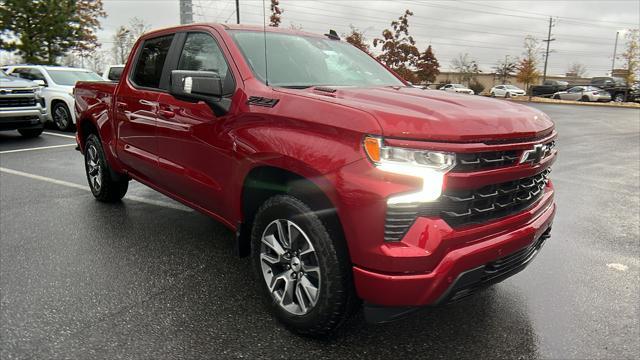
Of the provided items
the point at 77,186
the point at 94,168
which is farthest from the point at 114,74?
the point at 77,186

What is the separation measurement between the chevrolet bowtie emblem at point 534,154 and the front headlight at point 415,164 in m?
0.56

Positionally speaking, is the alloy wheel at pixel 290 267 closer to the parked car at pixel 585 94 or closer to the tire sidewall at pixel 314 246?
the tire sidewall at pixel 314 246

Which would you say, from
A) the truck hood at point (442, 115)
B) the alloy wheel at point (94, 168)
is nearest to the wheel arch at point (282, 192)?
the truck hood at point (442, 115)

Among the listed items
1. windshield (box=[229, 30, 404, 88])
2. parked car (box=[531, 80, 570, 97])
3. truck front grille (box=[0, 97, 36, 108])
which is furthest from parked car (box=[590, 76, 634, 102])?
windshield (box=[229, 30, 404, 88])

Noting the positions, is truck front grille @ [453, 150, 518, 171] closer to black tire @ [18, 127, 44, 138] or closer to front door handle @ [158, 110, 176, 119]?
front door handle @ [158, 110, 176, 119]

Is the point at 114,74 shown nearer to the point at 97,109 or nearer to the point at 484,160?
the point at 97,109

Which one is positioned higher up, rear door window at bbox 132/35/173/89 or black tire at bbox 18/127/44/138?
rear door window at bbox 132/35/173/89

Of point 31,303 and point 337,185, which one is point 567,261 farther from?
point 31,303

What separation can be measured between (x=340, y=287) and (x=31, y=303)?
2.14 metres

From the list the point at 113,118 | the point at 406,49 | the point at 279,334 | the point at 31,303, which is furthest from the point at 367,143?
the point at 406,49

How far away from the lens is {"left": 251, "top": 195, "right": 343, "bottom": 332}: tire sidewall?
2.42m

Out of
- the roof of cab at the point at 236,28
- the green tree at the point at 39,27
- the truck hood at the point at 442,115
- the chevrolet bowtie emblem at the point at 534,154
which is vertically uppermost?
the green tree at the point at 39,27

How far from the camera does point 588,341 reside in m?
2.76

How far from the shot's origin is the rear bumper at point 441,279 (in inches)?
87.4
